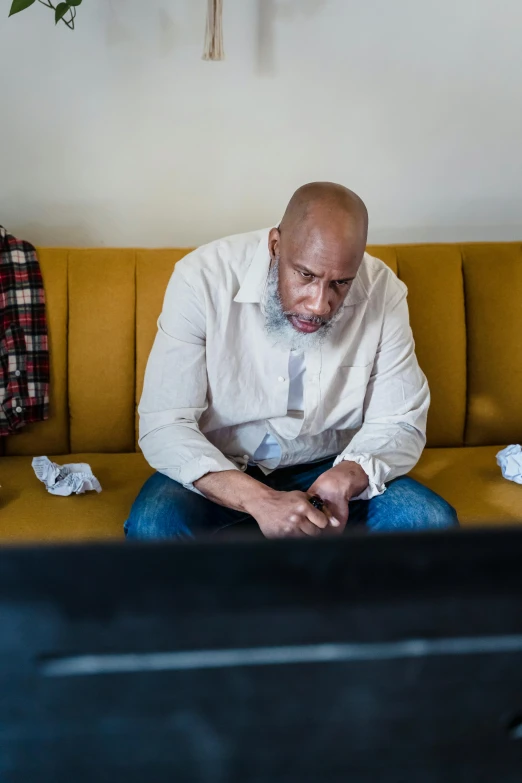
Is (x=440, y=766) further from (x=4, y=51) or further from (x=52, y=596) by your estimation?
(x=4, y=51)

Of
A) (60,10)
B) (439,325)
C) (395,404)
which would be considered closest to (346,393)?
(395,404)

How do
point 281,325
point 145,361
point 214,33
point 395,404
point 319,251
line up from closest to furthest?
1. point 319,251
2. point 281,325
3. point 395,404
4. point 145,361
5. point 214,33

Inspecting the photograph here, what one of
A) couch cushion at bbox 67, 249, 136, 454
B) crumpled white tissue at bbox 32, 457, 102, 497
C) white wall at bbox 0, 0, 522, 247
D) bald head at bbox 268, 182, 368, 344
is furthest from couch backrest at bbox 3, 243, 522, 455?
bald head at bbox 268, 182, 368, 344

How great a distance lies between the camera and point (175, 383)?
1.59 metres

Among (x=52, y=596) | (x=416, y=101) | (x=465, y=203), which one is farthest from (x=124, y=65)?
(x=52, y=596)

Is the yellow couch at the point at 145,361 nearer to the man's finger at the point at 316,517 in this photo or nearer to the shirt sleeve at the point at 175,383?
the shirt sleeve at the point at 175,383

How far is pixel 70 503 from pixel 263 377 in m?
0.50

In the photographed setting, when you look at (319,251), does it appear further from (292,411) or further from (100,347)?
(100,347)

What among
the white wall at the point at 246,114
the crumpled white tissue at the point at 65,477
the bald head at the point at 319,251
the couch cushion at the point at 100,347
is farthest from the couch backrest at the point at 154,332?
the bald head at the point at 319,251

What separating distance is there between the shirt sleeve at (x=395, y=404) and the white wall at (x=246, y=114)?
686 millimetres

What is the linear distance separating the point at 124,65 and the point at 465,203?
1.08 meters

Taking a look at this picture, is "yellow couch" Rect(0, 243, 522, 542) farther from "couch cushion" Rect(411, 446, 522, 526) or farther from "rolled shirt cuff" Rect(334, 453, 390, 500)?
"rolled shirt cuff" Rect(334, 453, 390, 500)

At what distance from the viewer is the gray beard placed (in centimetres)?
158

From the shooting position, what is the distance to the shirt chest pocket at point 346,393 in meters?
1.70
